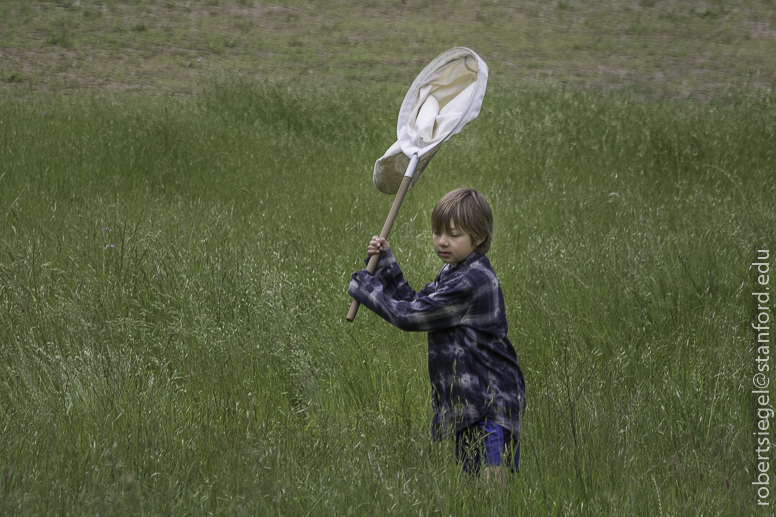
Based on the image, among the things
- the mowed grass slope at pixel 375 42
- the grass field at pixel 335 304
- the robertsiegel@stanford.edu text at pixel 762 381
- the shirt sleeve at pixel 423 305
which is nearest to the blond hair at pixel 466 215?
the shirt sleeve at pixel 423 305

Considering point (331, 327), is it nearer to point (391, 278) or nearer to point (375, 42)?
point (391, 278)

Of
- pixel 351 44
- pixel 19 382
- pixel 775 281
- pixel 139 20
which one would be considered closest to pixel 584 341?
pixel 775 281

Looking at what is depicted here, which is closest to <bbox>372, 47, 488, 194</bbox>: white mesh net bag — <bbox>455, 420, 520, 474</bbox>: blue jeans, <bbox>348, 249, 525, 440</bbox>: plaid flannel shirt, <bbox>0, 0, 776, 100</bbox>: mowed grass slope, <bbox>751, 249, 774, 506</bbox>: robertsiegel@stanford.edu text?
<bbox>348, 249, 525, 440</bbox>: plaid flannel shirt

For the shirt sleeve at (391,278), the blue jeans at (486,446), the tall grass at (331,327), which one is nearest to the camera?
the tall grass at (331,327)

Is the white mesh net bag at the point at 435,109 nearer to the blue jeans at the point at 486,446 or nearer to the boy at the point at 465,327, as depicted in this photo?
the boy at the point at 465,327

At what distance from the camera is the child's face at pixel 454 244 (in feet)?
7.93

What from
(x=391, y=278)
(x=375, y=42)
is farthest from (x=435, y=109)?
(x=375, y=42)

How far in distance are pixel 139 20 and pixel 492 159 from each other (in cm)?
968

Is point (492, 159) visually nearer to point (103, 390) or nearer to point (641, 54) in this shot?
point (103, 390)

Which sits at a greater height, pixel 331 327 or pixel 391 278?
pixel 391 278

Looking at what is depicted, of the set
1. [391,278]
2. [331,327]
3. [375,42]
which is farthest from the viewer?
[375,42]

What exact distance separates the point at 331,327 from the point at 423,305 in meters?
1.23

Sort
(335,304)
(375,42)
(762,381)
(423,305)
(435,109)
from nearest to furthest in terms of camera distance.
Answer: (423,305) < (435,109) < (762,381) < (335,304) < (375,42)

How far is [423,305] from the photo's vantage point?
7.70 ft
